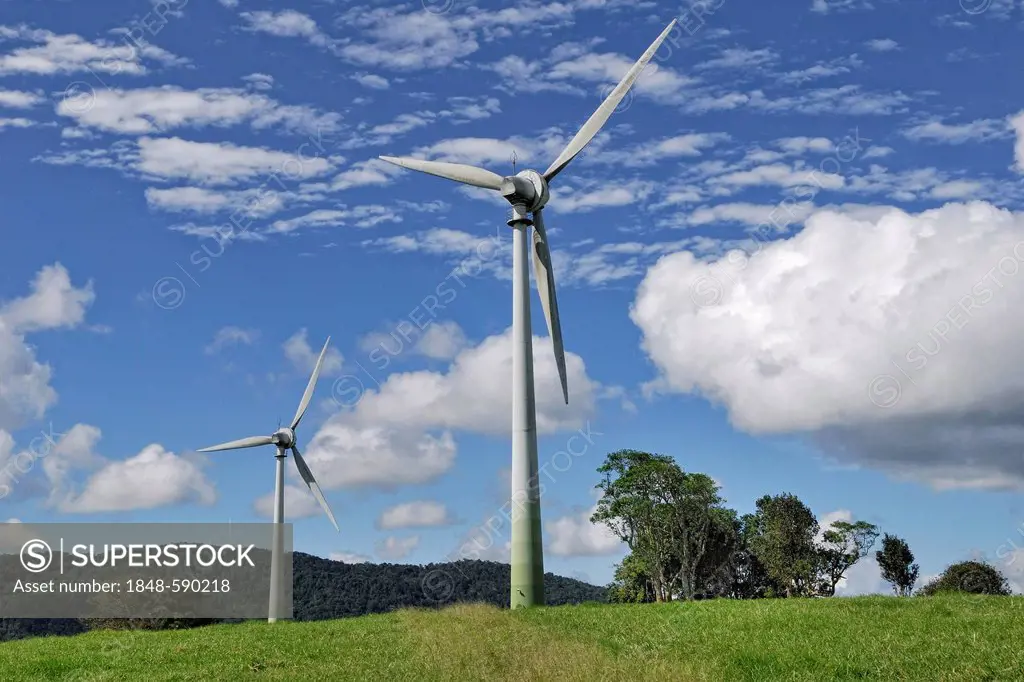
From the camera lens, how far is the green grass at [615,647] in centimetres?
2245

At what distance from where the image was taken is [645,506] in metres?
96.8

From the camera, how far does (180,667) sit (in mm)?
29453

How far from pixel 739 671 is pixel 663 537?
76382 mm

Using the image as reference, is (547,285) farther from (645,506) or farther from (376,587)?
(376,587)

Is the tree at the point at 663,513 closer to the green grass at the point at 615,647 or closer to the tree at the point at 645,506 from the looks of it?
the tree at the point at 645,506

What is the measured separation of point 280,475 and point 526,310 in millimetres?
46364

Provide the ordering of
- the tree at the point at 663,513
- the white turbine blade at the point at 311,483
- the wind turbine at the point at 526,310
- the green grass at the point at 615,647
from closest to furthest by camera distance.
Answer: the green grass at the point at 615,647 < the wind turbine at the point at 526,310 < the white turbine blade at the point at 311,483 < the tree at the point at 663,513

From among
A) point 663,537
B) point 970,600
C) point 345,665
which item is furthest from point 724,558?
point 345,665

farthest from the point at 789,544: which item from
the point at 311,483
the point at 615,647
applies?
the point at 615,647

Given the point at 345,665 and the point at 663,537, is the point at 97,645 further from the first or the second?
the point at 663,537

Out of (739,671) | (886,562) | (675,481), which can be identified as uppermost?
(675,481)

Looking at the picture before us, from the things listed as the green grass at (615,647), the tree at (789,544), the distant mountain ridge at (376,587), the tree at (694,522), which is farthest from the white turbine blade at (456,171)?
the distant mountain ridge at (376,587)

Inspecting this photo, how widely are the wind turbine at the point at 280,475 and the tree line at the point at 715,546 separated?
106 feet

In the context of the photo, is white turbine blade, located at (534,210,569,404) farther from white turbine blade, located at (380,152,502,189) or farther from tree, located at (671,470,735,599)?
tree, located at (671,470,735,599)
